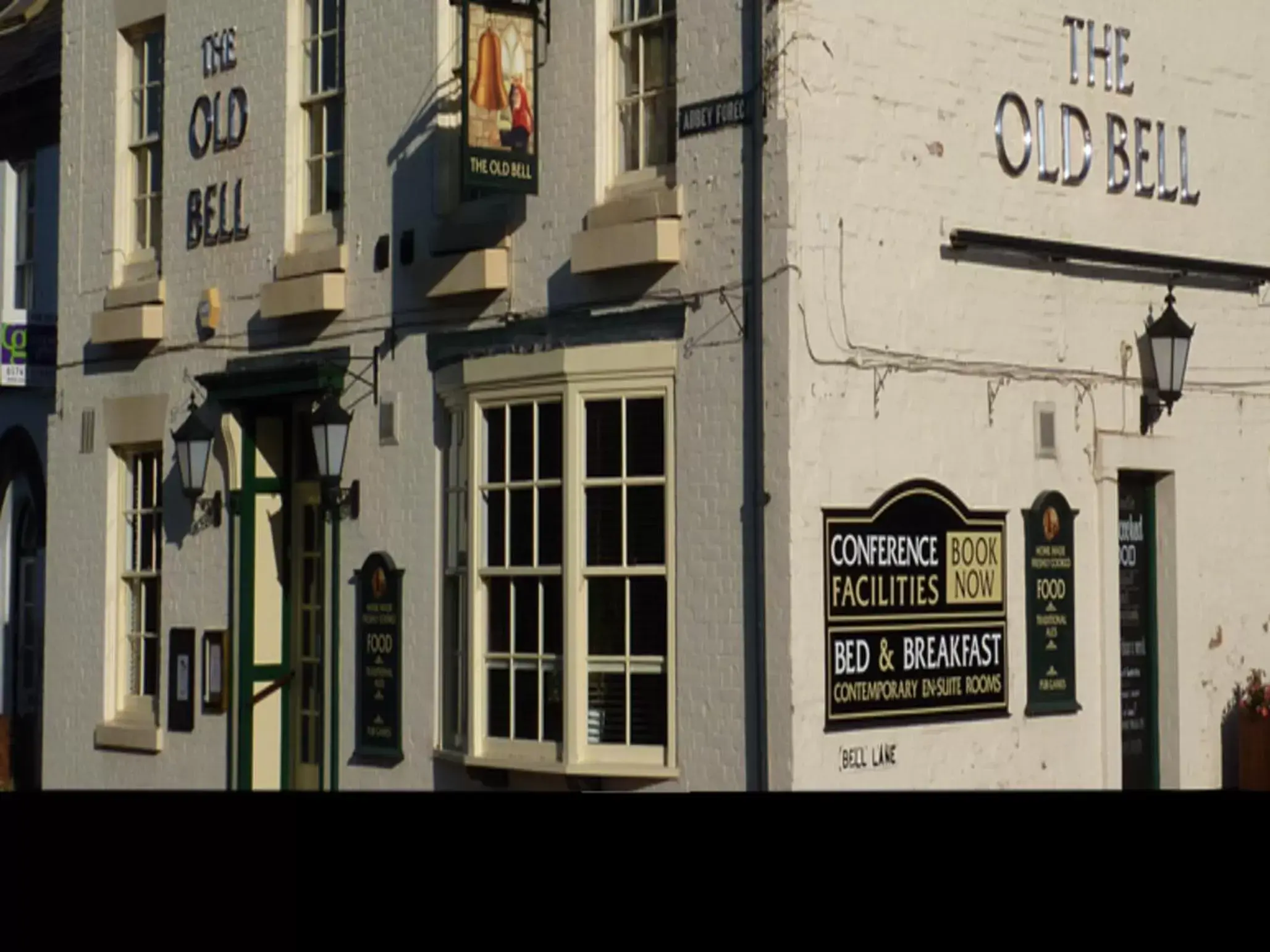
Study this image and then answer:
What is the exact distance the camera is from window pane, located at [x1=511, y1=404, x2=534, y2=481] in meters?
11.1

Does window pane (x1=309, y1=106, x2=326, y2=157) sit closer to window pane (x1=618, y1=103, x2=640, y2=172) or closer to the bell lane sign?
window pane (x1=618, y1=103, x2=640, y2=172)

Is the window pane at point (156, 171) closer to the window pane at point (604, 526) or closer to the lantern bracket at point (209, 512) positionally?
the lantern bracket at point (209, 512)

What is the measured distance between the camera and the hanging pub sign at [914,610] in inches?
392

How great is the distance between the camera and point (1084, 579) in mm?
11359

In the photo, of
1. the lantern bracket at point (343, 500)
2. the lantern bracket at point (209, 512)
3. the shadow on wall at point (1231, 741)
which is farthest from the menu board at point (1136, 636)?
the lantern bracket at point (209, 512)

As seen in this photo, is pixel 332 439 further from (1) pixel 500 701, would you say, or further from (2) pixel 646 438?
(2) pixel 646 438

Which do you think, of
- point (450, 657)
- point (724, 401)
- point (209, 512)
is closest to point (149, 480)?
point (209, 512)

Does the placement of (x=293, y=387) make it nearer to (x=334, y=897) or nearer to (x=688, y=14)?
(x=688, y=14)

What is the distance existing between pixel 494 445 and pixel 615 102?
210 centimetres

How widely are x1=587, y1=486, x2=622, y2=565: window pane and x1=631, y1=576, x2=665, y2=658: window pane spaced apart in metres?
0.22

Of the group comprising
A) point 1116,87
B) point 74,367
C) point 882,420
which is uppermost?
point 1116,87

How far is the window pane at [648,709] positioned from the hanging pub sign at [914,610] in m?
1.01

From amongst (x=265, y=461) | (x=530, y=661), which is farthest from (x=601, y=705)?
(x=265, y=461)

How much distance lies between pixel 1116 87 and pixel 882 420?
3.14 meters
